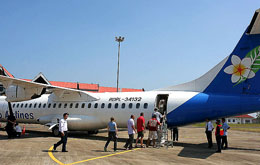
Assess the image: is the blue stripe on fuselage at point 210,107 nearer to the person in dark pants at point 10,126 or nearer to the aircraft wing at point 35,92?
the aircraft wing at point 35,92

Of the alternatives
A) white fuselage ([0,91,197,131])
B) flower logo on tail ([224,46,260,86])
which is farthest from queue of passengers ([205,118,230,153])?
flower logo on tail ([224,46,260,86])

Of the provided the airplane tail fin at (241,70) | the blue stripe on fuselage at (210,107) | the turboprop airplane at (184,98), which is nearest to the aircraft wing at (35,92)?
the turboprop airplane at (184,98)

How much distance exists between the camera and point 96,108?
16625mm

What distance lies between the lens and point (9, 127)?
15.2 metres

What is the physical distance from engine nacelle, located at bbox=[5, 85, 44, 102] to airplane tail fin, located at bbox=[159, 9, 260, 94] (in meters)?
11.3

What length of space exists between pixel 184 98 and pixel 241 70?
3.20m

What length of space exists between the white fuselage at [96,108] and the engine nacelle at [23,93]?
71.7 inches

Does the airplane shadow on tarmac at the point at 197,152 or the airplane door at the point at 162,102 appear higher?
the airplane door at the point at 162,102

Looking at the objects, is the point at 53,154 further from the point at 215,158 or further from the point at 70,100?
the point at 70,100

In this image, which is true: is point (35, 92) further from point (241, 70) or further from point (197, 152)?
point (241, 70)

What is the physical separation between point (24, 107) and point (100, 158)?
44.2 feet

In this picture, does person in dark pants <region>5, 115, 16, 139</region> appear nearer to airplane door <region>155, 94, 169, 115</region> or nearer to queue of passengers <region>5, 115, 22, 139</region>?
queue of passengers <region>5, 115, 22, 139</region>

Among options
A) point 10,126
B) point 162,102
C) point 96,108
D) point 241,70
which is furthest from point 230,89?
point 10,126

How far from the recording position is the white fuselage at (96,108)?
1446 centimetres
